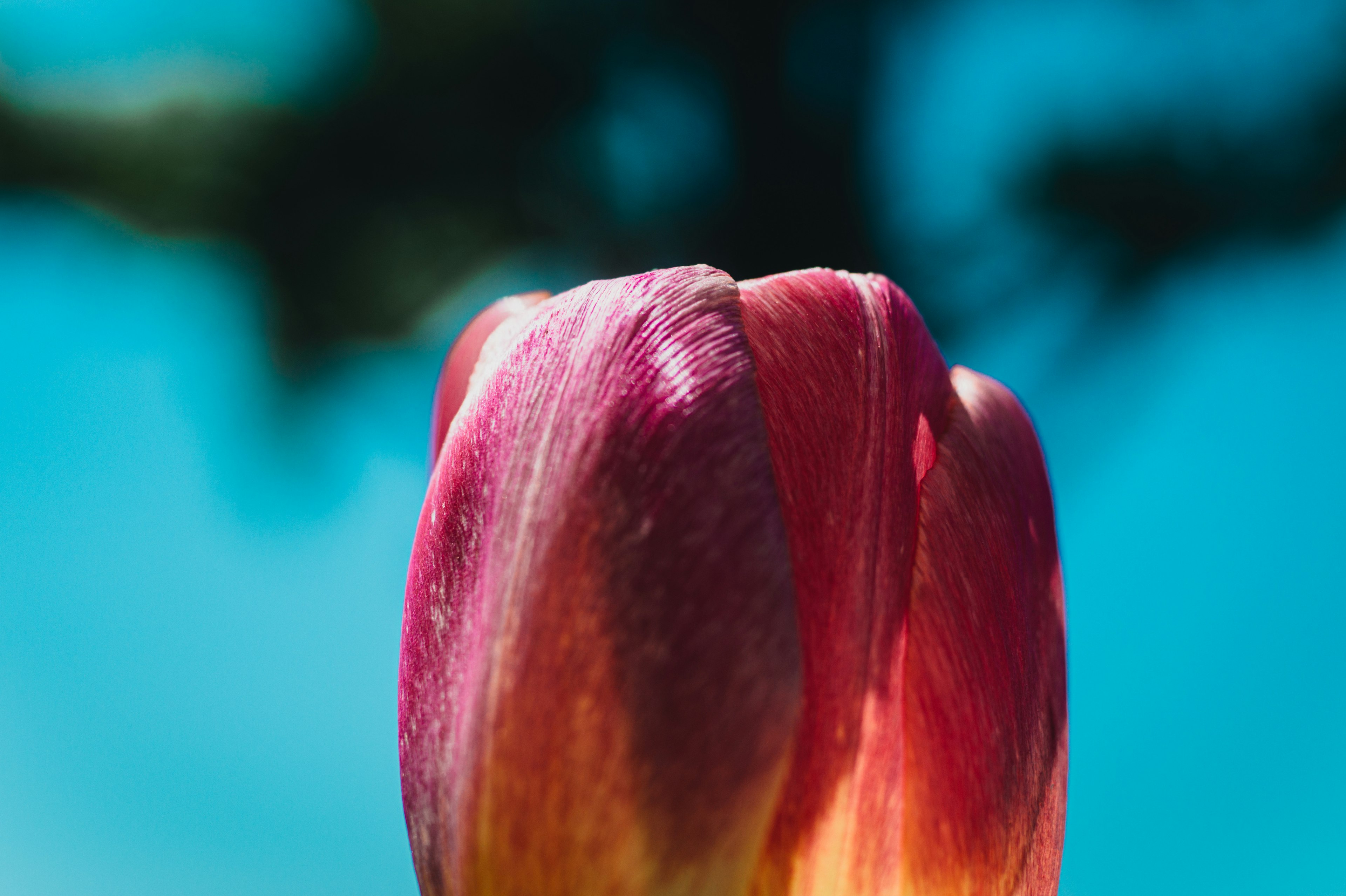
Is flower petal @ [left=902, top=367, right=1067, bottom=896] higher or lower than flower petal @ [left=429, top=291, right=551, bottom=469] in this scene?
lower

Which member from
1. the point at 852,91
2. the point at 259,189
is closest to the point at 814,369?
the point at 852,91

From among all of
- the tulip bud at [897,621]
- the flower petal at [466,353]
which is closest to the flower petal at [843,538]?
the tulip bud at [897,621]

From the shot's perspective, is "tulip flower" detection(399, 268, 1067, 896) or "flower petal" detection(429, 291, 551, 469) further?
"flower petal" detection(429, 291, 551, 469)

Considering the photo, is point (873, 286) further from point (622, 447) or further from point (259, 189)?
point (259, 189)

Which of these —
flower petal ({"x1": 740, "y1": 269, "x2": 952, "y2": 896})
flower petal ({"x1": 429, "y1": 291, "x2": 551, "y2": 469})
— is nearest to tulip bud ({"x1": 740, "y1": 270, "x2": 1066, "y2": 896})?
flower petal ({"x1": 740, "y1": 269, "x2": 952, "y2": 896})

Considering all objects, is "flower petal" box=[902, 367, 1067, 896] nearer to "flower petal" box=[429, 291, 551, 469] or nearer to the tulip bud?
the tulip bud

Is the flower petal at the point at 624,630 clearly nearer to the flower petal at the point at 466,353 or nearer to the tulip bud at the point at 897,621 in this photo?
the tulip bud at the point at 897,621

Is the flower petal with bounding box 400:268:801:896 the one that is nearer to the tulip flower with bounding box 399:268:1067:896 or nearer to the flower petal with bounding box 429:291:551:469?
the tulip flower with bounding box 399:268:1067:896

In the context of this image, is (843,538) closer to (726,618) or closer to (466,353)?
(726,618)

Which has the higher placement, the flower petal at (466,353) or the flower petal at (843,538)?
the flower petal at (466,353)
